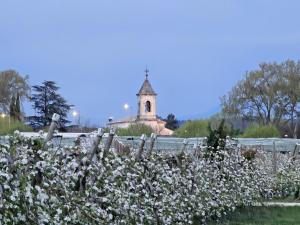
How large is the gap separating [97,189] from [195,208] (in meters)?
4.22

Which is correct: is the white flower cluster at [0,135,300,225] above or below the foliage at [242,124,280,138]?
below

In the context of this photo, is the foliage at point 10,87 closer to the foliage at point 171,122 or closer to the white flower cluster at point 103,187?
the foliage at point 171,122

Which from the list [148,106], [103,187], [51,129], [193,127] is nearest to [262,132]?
[193,127]

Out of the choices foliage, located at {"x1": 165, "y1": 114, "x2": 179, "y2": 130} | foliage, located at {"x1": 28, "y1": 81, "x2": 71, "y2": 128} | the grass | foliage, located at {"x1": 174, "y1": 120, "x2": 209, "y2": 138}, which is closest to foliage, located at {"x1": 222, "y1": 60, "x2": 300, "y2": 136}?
foliage, located at {"x1": 174, "y1": 120, "x2": 209, "y2": 138}

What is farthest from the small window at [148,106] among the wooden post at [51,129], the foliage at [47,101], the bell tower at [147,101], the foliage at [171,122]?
the wooden post at [51,129]

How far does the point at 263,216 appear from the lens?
14.4 meters

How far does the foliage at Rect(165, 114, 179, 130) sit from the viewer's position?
102 m

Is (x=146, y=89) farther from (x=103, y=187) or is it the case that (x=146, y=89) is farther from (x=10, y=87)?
(x=103, y=187)

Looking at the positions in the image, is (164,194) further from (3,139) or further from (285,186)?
(285,186)

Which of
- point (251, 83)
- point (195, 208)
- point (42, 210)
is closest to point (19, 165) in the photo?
point (42, 210)

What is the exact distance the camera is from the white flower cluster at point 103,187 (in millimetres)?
4906

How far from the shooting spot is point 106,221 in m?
6.40

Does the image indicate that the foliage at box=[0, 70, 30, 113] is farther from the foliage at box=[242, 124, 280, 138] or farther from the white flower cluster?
the white flower cluster

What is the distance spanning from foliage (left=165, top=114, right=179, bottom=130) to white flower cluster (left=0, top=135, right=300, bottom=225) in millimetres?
A: 88878
